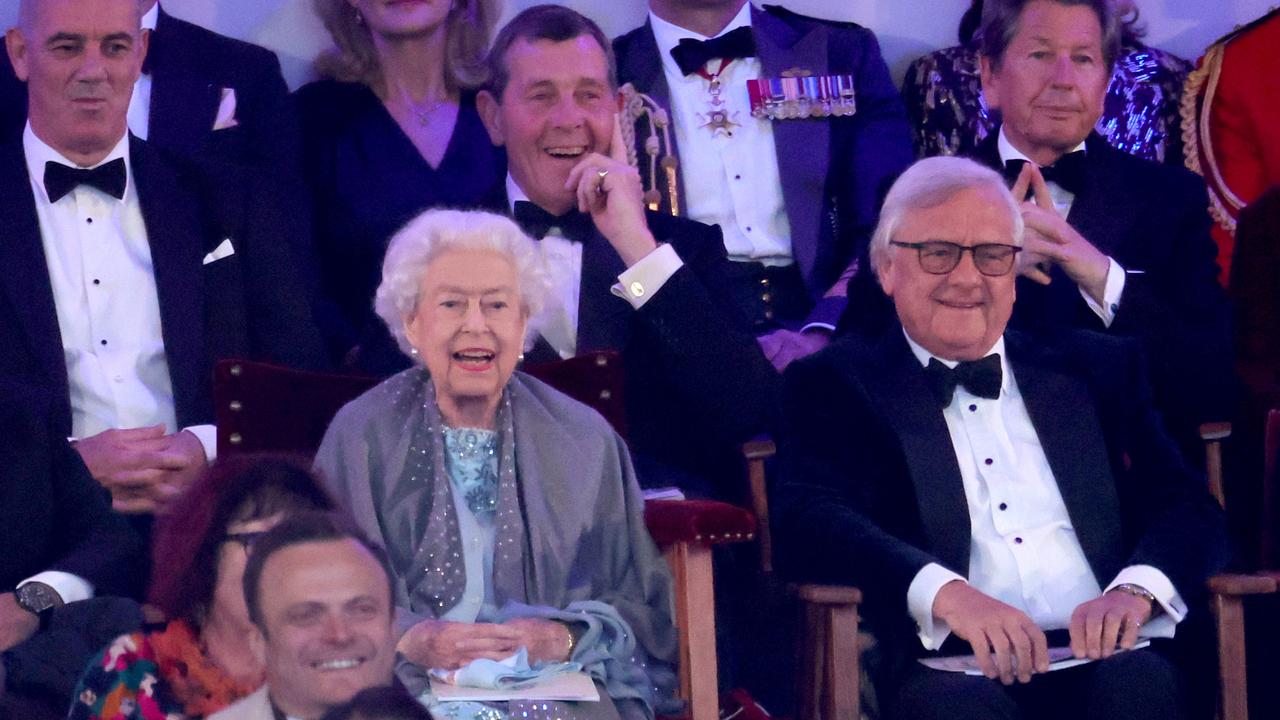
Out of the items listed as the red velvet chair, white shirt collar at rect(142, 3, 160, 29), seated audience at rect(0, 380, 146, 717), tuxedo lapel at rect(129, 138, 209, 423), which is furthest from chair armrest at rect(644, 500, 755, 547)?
white shirt collar at rect(142, 3, 160, 29)

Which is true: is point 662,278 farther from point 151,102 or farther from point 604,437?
point 151,102

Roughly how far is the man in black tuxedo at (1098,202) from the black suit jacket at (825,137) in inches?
15.3

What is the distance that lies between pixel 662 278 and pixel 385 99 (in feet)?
Result: 4.00

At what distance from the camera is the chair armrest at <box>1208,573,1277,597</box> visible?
3.25 metres

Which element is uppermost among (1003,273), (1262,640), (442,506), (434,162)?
(434,162)

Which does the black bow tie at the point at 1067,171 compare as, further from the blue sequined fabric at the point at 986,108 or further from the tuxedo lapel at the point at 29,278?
the tuxedo lapel at the point at 29,278

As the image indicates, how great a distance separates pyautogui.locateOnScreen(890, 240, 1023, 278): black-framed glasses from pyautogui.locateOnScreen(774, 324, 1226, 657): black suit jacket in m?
0.15

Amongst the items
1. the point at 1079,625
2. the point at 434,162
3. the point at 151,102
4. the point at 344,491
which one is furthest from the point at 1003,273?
the point at 151,102

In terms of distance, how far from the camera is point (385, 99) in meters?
4.83

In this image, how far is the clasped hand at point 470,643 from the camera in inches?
124

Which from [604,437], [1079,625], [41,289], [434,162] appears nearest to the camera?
[1079,625]

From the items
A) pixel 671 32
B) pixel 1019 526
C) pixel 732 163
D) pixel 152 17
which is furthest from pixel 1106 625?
pixel 152 17

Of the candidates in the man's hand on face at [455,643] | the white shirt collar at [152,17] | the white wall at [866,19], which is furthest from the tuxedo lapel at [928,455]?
the white shirt collar at [152,17]

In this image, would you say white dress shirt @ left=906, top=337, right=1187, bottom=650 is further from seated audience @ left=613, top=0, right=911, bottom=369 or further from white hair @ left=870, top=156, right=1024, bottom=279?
seated audience @ left=613, top=0, right=911, bottom=369
